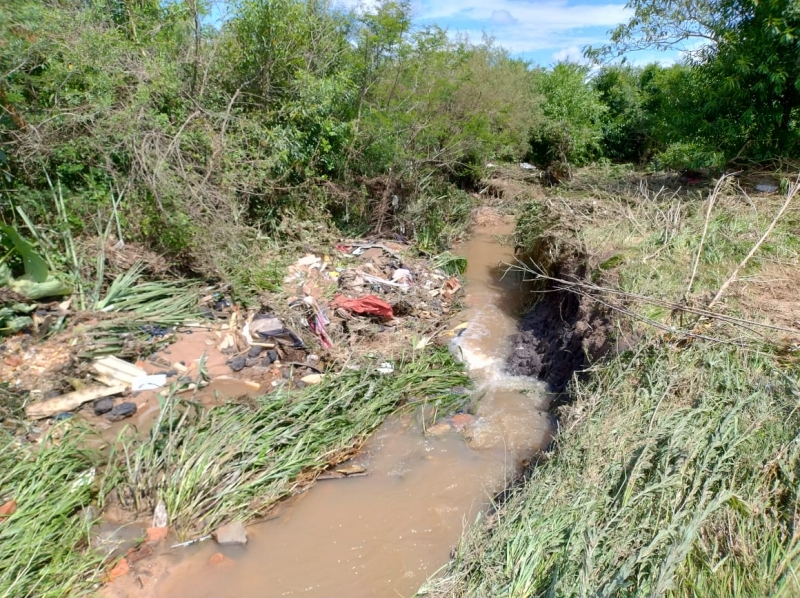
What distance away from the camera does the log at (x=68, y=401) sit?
13.9ft

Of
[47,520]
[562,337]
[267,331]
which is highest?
[562,337]

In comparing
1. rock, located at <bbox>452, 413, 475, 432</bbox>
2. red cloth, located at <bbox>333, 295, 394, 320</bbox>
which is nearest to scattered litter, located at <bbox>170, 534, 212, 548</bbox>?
rock, located at <bbox>452, 413, 475, 432</bbox>

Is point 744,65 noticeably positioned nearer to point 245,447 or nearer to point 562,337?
point 562,337

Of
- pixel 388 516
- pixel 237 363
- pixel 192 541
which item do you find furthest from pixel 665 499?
pixel 237 363

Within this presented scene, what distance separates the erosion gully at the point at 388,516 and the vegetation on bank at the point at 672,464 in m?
0.44

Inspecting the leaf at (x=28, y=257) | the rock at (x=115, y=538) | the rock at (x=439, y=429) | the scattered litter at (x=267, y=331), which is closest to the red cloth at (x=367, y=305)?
the scattered litter at (x=267, y=331)

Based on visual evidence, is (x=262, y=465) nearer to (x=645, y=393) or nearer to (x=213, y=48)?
(x=645, y=393)

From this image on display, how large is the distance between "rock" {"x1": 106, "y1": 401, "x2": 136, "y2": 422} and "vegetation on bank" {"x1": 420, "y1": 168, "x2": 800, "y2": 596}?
10.7 feet

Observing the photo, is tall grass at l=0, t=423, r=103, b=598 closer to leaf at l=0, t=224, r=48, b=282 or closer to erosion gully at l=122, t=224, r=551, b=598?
erosion gully at l=122, t=224, r=551, b=598

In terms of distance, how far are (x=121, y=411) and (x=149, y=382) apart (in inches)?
17.5

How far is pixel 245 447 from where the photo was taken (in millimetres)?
3811

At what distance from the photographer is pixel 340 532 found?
361 cm

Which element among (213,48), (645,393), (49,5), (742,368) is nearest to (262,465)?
Result: (645,393)

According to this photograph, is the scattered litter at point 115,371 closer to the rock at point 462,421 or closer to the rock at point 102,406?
the rock at point 102,406
